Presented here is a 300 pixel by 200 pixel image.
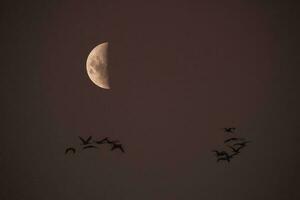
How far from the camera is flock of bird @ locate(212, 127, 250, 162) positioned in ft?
15.7

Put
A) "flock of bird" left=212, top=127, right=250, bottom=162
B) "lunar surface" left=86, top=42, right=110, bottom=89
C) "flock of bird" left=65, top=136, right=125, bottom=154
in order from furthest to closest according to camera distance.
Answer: "flock of bird" left=212, top=127, right=250, bottom=162
"lunar surface" left=86, top=42, right=110, bottom=89
"flock of bird" left=65, top=136, right=125, bottom=154

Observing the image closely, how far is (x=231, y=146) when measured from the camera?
15.8ft

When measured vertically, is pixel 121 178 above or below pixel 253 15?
below

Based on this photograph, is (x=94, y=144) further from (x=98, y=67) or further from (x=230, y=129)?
(x=230, y=129)

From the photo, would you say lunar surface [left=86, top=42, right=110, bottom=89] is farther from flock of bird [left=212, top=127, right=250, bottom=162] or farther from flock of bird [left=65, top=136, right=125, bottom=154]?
flock of bird [left=212, top=127, right=250, bottom=162]

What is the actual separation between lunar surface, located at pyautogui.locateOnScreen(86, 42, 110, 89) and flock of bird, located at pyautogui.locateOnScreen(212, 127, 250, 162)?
184 centimetres

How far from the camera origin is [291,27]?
5.10m

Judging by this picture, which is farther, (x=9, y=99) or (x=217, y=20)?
(x=217, y=20)

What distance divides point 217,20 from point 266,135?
72.3 inches

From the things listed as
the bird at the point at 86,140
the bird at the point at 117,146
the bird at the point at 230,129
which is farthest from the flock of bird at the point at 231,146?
the bird at the point at 86,140

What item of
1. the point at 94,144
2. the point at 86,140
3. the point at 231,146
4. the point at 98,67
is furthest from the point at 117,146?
the point at 231,146

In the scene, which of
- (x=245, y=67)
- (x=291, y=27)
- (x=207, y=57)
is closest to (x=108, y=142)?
(x=207, y=57)

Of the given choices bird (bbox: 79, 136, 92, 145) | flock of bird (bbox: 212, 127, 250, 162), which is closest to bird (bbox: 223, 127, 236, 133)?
flock of bird (bbox: 212, 127, 250, 162)

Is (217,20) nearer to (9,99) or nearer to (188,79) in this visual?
(188,79)
